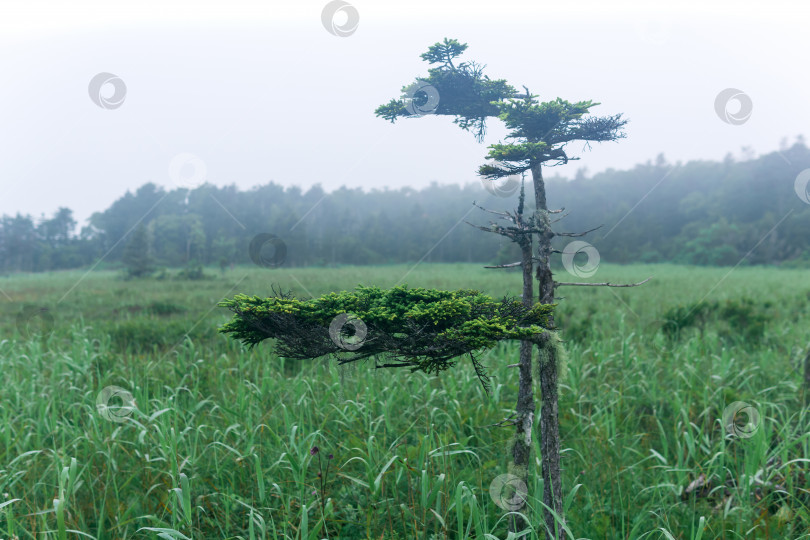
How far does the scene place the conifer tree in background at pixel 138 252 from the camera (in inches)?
992

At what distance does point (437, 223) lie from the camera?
388cm

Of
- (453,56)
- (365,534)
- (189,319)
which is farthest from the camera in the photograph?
(189,319)

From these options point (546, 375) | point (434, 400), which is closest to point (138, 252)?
point (434, 400)

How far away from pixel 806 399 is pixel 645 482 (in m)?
2.94

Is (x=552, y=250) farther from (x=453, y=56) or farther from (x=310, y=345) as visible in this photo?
(x=310, y=345)

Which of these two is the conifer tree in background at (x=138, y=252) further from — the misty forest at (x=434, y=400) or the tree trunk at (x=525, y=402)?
the tree trunk at (x=525, y=402)

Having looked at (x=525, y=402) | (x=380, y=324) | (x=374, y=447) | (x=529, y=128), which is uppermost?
(x=529, y=128)

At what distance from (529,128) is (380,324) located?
1.40m

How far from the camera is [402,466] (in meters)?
3.93

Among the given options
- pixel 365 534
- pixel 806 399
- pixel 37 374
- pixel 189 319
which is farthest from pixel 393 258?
A: pixel 189 319

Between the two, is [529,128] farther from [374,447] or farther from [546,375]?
[374,447]

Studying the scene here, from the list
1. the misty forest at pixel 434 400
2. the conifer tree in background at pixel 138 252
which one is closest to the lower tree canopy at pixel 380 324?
the misty forest at pixel 434 400

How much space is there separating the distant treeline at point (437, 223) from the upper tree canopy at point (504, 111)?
0.98ft

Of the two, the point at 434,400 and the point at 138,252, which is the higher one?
the point at 138,252
